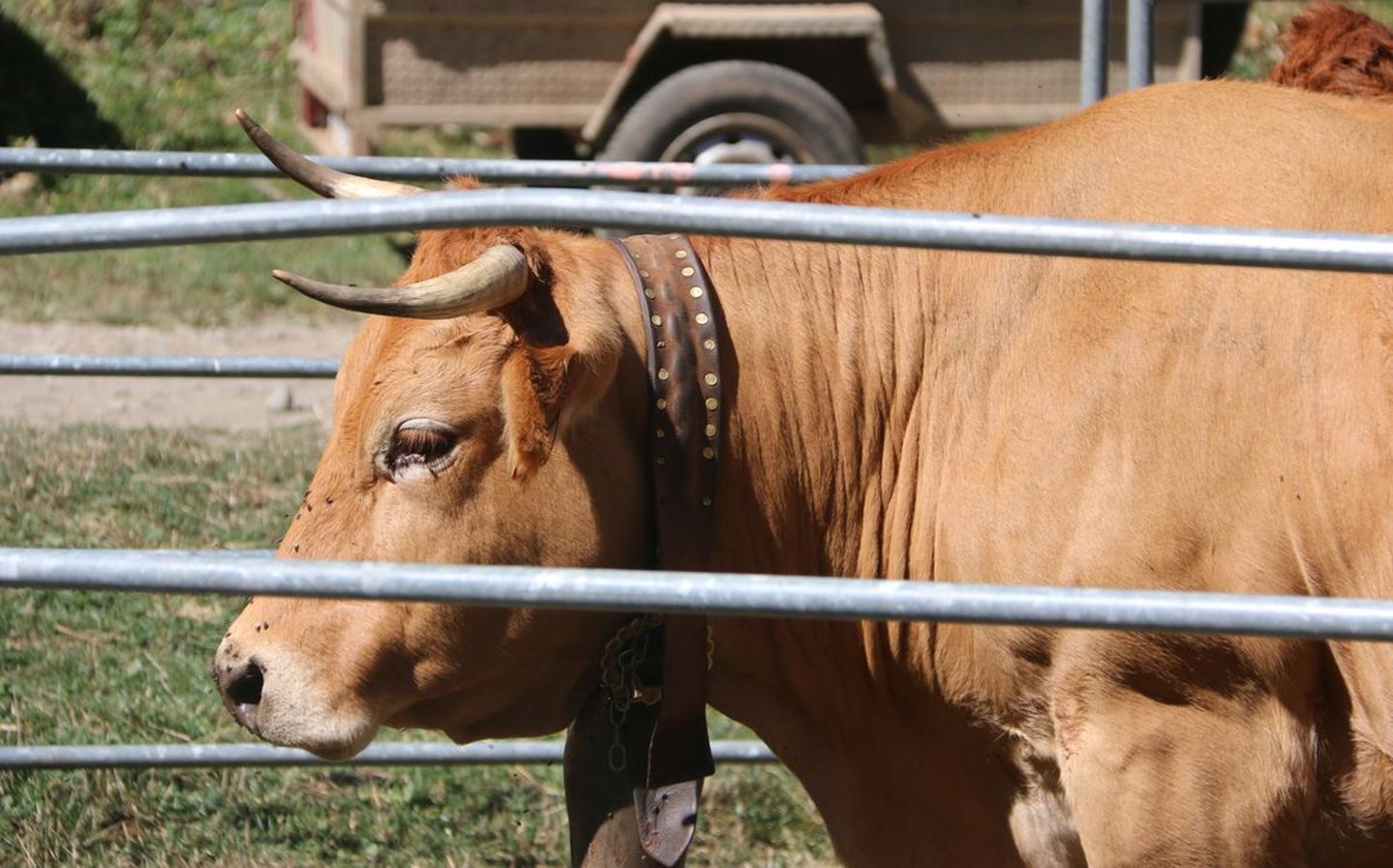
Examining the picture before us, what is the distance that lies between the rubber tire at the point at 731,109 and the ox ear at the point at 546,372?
590 cm

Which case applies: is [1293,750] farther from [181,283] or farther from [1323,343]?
[181,283]

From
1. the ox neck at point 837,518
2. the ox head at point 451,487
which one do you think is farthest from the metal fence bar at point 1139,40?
the ox head at point 451,487

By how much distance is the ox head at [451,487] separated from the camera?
299 centimetres

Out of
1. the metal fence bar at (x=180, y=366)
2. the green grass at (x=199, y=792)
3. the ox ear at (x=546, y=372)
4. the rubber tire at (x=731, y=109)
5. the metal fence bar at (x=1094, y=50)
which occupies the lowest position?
the green grass at (x=199, y=792)

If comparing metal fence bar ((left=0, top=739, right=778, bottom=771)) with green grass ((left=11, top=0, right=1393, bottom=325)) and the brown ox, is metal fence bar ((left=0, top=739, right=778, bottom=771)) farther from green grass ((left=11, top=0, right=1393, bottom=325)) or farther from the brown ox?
green grass ((left=11, top=0, right=1393, bottom=325))

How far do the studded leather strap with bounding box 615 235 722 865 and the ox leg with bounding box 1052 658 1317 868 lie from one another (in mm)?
689

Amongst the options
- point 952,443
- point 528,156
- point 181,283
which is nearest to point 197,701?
point 952,443

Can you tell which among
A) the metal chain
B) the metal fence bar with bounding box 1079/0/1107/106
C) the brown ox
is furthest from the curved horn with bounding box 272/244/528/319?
the metal fence bar with bounding box 1079/0/1107/106

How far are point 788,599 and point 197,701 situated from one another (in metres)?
3.27

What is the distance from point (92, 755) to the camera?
4.04 metres

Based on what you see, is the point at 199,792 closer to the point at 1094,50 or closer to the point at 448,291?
the point at 448,291

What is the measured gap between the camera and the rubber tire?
8.85m

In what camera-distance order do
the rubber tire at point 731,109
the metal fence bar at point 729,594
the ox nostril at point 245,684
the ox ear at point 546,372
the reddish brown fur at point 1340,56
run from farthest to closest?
1. the rubber tire at point 731,109
2. the reddish brown fur at point 1340,56
3. the ox nostril at point 245,684
4. the ox ear at point 546,372
5. the metal fence bar at point 729,594

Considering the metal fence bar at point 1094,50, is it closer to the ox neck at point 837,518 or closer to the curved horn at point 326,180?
the ox neck at point 837,518
